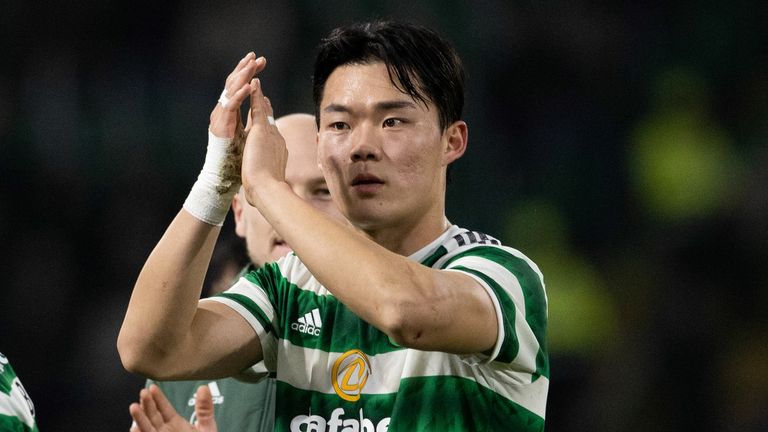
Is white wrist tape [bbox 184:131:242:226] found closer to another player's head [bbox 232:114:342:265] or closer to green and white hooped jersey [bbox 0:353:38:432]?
green and white hooped jersey [bbox 0:353:38:432]

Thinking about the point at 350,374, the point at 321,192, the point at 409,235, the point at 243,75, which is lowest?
the point at 350,374

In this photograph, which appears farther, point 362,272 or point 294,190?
point 294,190

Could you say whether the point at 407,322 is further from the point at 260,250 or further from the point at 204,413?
the point at 260,250

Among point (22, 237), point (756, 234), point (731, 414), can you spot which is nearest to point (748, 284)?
point (756, 234)

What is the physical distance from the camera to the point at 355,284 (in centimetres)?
219

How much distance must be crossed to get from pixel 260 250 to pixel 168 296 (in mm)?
1426

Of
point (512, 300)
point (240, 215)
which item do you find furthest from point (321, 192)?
point (512, 300)

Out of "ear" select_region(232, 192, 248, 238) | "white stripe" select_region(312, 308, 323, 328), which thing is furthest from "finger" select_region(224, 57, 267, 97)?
"ear" select_region(232, 192, 248, 238)

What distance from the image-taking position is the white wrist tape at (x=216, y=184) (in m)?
2.56

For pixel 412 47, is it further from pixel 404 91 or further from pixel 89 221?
pixel 89 221

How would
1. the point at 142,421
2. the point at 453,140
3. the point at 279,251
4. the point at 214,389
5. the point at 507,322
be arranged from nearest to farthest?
1. the point at 507,322
2. the point at 142,421
3. the point at 453,140
4. the point at 214,389
5. the point at 279,251

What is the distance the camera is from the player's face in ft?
8.45

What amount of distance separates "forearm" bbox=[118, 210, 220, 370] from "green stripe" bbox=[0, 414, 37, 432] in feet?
1.21

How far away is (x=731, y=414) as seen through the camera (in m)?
5.48
